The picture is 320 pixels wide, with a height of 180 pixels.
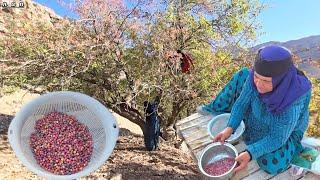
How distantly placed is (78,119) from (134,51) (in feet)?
9.38

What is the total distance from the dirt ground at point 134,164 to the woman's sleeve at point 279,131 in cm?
338

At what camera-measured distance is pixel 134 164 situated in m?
7.45

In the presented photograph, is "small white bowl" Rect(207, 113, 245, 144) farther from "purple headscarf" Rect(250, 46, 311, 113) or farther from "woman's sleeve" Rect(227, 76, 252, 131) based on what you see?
"purple headscarf" Rect(250, 46, 311, 113)

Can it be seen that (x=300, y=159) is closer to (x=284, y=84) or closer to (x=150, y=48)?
(x=284, y=84)

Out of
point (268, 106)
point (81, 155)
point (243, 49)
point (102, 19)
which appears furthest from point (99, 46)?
point (268, 106)

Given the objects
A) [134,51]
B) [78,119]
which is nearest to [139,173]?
[134,51]

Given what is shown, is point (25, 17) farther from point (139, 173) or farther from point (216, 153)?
point (216, 153)

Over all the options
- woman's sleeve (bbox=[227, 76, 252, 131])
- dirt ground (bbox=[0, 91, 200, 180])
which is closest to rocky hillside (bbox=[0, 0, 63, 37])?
dirt ground (bbox=[0, 91, 200, 180])

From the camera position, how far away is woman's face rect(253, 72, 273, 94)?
3589mm

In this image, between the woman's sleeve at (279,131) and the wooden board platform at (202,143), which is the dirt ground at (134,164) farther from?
the woman's sleeve at (279,131)

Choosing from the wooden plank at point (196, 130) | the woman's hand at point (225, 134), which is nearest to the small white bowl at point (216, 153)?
the woman's hand at point (225, 134)

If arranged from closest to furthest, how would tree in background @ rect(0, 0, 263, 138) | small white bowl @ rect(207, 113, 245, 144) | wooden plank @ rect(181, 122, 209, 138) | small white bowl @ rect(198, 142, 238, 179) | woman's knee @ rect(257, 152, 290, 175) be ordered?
woman's knee @ rect(257, 152, 290, 175)
small white bowl @ rect(198, 142, 238, 179)
small white bowl @ rect(207, 113, 245, 144)
wooden plank @ rect(181, 122, 209, 138)
tree in background @ rect(0, 0, 263, 138)

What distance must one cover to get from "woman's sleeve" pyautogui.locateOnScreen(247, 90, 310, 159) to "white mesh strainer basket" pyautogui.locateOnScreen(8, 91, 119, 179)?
1.13m

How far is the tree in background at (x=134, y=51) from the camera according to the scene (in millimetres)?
6418
